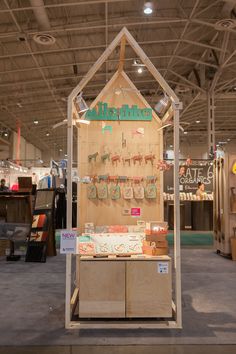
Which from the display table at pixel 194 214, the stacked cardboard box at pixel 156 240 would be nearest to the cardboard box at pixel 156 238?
the stacked cardboard box at pixel 156 240

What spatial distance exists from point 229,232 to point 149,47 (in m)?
→ 6.60

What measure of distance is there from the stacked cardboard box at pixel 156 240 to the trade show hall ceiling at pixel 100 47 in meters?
5.96

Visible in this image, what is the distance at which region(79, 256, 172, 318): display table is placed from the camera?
367cm

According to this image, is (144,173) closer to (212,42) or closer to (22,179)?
(22,179)

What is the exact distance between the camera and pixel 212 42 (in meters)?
11.3

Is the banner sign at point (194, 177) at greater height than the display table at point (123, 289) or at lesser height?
greater

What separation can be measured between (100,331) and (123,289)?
0.44 m

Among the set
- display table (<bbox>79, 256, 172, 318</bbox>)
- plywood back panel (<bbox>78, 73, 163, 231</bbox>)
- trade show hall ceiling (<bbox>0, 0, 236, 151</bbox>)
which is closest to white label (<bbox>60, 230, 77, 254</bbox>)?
display table (<bbox>79, 256, 172, 318</bbox>)

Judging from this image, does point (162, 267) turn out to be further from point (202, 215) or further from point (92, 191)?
point (202, 215)

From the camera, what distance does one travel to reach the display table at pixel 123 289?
3666mm

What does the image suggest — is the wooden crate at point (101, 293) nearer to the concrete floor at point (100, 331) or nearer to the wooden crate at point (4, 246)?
the concrete floor at point (100, 331)

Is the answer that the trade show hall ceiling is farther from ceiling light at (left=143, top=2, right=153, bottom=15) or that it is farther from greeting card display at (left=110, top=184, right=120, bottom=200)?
greeting card display at (left=110, top=184, right=120, bottom=200)

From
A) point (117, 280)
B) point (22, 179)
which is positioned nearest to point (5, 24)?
point (22, 179)

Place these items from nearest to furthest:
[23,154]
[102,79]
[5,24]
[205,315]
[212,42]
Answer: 1. [205,315]
2. [5,24]
3. [212,42]
4. [102,79]
5. [23,154]
